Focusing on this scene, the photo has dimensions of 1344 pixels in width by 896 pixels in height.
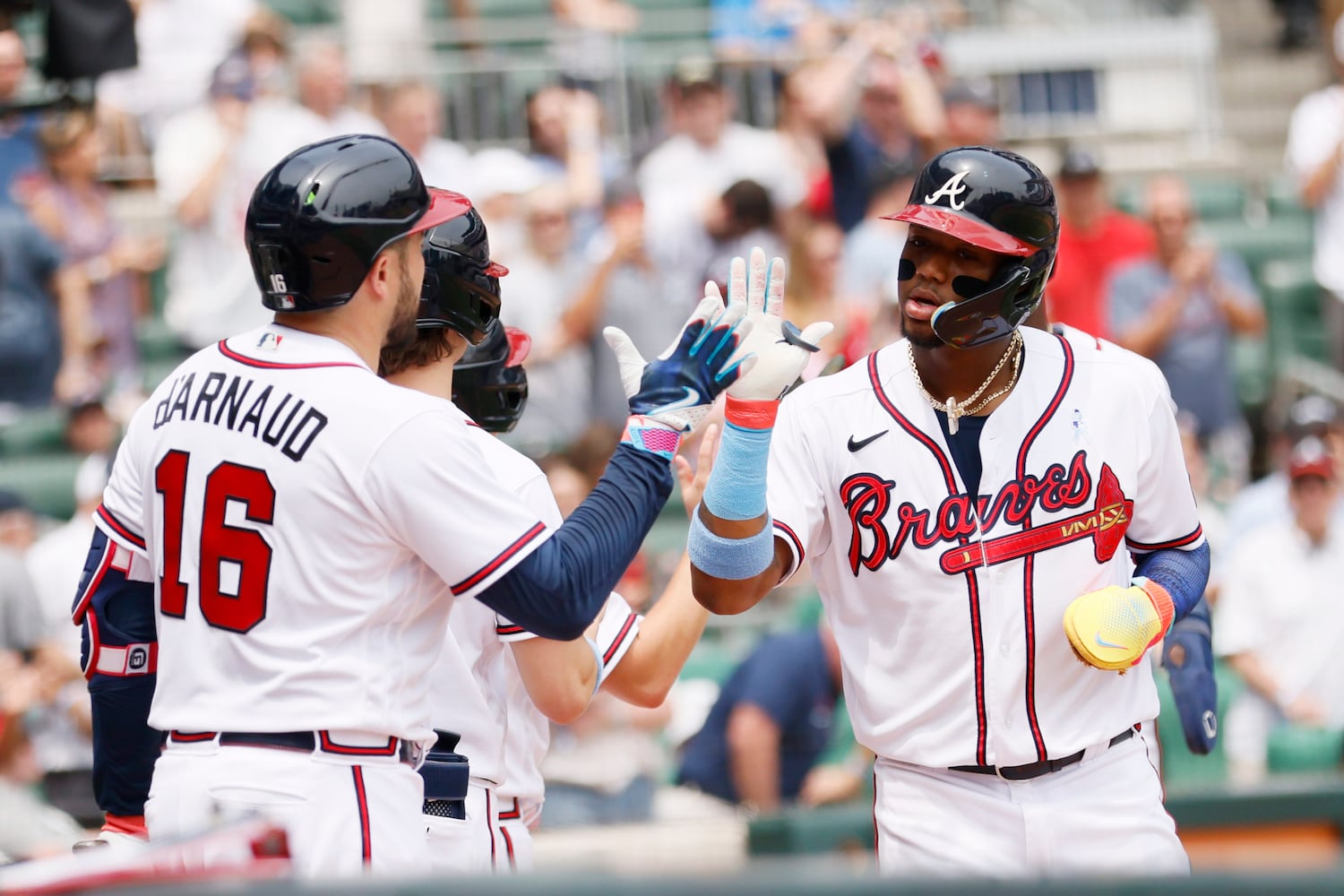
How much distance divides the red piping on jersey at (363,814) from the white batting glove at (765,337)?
95 cm

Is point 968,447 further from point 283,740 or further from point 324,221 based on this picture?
point 283,740

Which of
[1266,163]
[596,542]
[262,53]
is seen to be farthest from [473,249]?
[1266,163]

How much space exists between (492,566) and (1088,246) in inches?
251

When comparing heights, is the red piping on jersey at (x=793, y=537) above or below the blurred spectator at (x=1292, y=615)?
above

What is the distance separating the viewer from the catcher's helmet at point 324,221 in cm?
281

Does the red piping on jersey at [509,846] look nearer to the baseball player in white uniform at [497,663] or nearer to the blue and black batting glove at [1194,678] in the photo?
the baseball player in white uniform at [497,663]

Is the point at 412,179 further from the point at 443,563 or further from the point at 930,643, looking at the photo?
the point at 930,643

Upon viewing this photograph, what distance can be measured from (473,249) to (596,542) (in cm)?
77

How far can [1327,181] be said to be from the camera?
9367 mm

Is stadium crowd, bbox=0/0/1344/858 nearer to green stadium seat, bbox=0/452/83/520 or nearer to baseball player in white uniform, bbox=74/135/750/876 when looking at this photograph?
green stadium seat, bbox=0/452/83/520

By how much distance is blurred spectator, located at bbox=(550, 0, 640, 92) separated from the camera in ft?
33.8

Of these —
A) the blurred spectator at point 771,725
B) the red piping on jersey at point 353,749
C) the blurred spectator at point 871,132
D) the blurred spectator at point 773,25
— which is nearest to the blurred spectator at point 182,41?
the blurred spectator at point 773,25

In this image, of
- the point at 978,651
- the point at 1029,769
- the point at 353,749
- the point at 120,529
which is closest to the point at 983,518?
the point at 978,651

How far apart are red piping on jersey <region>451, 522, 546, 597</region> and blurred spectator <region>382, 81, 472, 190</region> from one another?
584 centimetres
